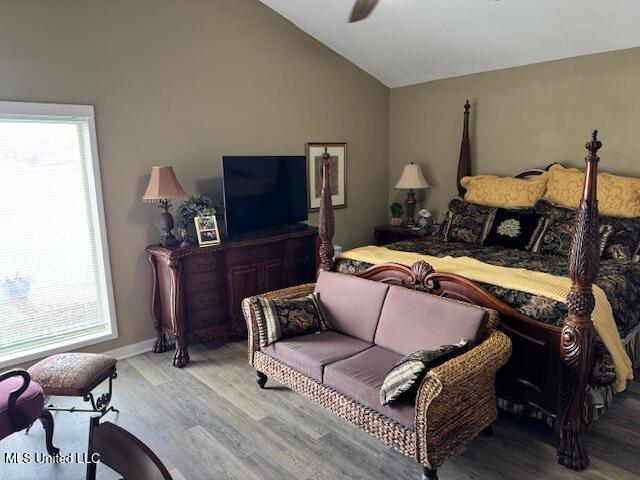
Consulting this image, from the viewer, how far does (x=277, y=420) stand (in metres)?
2.87

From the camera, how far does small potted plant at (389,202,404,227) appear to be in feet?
17.9

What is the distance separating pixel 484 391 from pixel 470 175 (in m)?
3.10

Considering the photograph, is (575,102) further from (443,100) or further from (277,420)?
(277,420)

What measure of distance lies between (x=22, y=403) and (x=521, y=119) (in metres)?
4.61

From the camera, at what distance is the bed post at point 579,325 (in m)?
2.29

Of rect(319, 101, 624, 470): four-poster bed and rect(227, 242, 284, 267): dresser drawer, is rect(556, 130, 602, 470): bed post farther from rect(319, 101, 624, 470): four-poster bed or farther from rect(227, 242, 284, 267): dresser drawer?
rect(227, 242, 284, 267): dresser drawer

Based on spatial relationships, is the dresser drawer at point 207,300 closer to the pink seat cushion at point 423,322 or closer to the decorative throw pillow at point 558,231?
the pink seat cushion at point 423,322

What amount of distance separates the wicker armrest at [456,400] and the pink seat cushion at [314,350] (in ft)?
2.47

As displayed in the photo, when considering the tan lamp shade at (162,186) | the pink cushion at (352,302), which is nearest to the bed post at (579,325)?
the pink cushion at (352,302)

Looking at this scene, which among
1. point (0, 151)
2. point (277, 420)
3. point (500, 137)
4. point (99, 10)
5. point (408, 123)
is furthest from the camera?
point (408, 123)

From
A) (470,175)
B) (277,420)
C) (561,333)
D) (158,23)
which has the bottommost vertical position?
(277,420)

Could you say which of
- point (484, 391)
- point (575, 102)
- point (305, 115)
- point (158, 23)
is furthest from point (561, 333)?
point (158, 23)

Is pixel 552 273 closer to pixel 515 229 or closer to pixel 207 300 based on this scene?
pixel 515 229

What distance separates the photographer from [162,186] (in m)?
3.54
